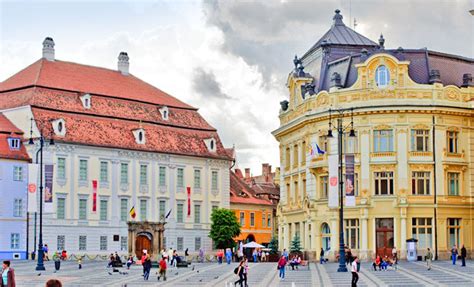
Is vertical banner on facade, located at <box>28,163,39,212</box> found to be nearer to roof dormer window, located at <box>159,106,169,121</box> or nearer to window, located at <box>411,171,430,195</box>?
window, located at <box>411,171,430,195</box>

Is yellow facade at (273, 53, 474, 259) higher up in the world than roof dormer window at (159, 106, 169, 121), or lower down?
lower down

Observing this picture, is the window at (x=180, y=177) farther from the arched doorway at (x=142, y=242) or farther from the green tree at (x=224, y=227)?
the arched doorway at (x=142, y=242)

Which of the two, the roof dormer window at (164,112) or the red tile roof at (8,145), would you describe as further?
the roof dormer window at (164,112)

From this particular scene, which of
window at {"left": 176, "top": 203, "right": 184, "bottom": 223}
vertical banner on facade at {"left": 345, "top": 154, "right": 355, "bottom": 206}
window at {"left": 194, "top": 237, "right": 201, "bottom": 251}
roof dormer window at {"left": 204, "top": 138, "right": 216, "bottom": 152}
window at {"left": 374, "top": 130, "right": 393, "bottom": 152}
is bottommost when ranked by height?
window at {"left": 194, "top": 237, "right": 201, "bottom": 251}

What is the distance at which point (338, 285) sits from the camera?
143 feet

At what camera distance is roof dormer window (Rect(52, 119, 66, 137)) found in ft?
289

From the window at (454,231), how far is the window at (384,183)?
5270 millimetres

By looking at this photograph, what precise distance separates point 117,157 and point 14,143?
11.2 metres

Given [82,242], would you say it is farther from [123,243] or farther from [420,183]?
[420,183]

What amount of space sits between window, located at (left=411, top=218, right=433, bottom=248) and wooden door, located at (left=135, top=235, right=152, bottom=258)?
107ft

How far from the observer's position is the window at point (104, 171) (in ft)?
306

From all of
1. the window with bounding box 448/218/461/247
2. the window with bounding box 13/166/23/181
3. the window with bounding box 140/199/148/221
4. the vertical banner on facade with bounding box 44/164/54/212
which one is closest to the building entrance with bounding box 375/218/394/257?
the window with bounding box 448/218/461/247

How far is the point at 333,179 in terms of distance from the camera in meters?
58.1

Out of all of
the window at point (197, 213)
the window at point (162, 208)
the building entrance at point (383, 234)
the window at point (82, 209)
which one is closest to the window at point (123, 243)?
the window at point (82, 209)
